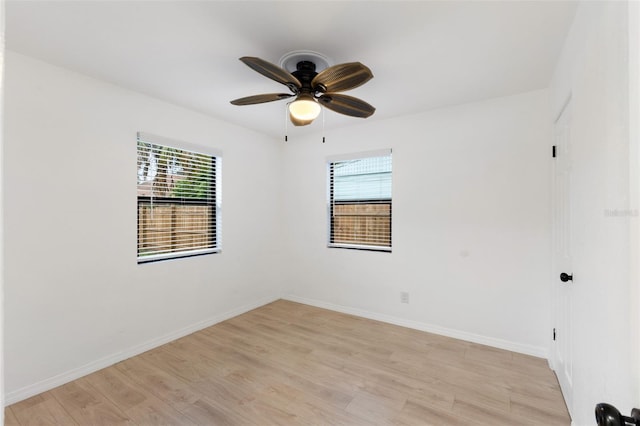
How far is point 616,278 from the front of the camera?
1142 millimetres

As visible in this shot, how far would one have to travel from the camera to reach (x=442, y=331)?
131 inches

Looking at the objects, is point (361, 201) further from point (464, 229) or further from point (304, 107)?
point (304, 107)

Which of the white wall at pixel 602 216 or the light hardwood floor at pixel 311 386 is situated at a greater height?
the white wall at pixel 602 216

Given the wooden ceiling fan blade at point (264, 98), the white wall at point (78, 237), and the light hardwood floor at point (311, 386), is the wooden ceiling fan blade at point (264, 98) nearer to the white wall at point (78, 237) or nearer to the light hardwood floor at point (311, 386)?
the white wall at point (78, 237)

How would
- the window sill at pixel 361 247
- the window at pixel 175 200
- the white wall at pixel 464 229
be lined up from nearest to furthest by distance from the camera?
1. the white wall at pixel 464 229
2. the window at pixel 175 200
3. the window sill at pixel 361 247

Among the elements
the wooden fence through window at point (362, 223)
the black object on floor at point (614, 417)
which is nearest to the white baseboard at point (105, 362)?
the wooden fence through window at point (362, 223)

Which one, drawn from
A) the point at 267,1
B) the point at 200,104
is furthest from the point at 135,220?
the point at 267,1

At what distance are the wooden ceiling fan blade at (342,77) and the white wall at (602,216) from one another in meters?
1.10

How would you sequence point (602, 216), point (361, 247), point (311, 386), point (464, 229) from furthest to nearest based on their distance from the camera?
point (361, 247) → point (464, 229) → point (311, 386) → point (602, 216)

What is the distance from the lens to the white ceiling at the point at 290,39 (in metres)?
1.79

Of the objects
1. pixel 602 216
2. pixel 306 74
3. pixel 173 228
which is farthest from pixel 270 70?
pixel 173 228

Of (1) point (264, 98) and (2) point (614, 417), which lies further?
(1) point (264, 98)

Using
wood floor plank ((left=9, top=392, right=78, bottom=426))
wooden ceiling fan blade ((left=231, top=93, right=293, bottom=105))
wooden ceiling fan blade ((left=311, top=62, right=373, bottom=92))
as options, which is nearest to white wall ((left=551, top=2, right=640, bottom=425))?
wooden ceiling fan blade ((left=311, top=62, right=373, bottom=92))

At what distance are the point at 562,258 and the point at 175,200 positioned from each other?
3.55 m
